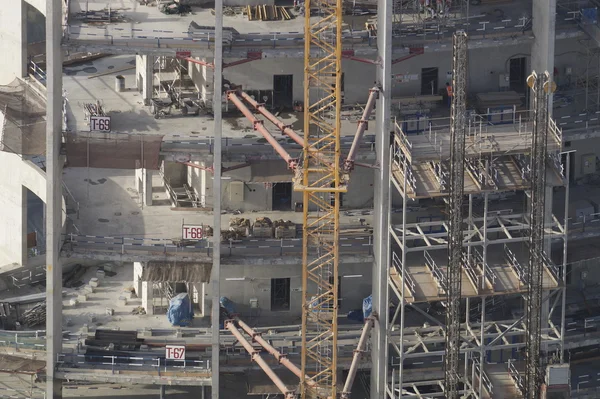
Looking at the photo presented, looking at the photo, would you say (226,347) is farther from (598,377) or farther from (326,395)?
(598,377)

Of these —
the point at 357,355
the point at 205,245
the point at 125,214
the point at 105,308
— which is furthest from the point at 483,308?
the point at 105,308

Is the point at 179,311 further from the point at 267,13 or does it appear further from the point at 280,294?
the point at 267,13

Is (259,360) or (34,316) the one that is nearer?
(259,360)

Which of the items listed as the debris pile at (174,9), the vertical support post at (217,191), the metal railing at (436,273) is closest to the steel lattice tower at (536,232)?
the metal railing at (436,273)

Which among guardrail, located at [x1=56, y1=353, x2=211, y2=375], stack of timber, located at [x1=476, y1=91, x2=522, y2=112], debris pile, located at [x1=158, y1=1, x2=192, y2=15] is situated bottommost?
guardrail, located at [x1=56, y1=353, x2=211, y2=375]

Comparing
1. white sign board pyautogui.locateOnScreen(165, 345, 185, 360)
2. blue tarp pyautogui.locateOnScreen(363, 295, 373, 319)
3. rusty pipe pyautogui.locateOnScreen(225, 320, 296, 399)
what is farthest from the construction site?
blue tarp pyautogui.locateOnScreen(363, 295, 373, 319)

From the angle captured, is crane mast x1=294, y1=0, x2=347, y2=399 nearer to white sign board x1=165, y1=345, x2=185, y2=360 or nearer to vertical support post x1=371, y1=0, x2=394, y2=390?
vertical support post x1=371, y1=0, x2=394, y2=390

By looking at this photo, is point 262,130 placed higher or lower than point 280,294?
higher

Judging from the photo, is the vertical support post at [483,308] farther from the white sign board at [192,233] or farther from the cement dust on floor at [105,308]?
the cement dust on floor at [105,308]
